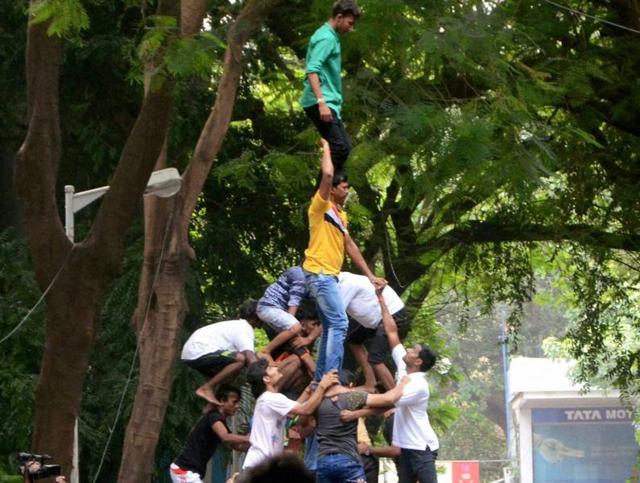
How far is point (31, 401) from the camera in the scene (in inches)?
713

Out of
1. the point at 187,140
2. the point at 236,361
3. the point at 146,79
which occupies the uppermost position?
the point at 187,140

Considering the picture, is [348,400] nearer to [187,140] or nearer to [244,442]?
[244,442]

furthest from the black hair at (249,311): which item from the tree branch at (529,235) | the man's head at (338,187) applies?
the tree branch at (529,235)

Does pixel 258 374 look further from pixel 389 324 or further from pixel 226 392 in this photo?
pixel 389 324

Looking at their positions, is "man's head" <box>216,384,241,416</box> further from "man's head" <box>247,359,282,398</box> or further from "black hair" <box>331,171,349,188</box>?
"black hair" <box>331,171,349,188</box>

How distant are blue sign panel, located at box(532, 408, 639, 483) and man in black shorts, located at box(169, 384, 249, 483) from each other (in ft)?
159

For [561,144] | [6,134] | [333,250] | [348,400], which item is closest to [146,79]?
[333,250]

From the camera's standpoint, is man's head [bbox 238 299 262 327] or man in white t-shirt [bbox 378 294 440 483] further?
man's head [bbox 238 299 262 327]

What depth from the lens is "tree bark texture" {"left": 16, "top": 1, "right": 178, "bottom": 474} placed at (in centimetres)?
1267

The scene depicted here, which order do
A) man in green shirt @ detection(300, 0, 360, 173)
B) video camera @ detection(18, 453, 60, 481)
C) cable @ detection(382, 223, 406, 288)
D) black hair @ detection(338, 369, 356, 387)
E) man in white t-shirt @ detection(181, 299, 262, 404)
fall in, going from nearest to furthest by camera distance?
1. video camera @ detection(18, 453, 60, 481)
2. man in green shirt @ detection(300, 0, 360, 173)
3. black hair @ detection(338, 369, 356, 387)
4. man in white t-shirt @ detection(181, 299, 262, 404)
5. cable @ detection(382, 223, 406, 288)

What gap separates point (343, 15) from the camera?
34.5 feet

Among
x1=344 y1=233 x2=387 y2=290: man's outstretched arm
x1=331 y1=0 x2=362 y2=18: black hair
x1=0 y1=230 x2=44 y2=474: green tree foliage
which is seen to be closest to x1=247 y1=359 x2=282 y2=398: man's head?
x1=344 y1=233 x2=387 y2=290: man's outstretched arm

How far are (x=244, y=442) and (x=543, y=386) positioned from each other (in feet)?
161

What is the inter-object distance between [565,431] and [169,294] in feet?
161
